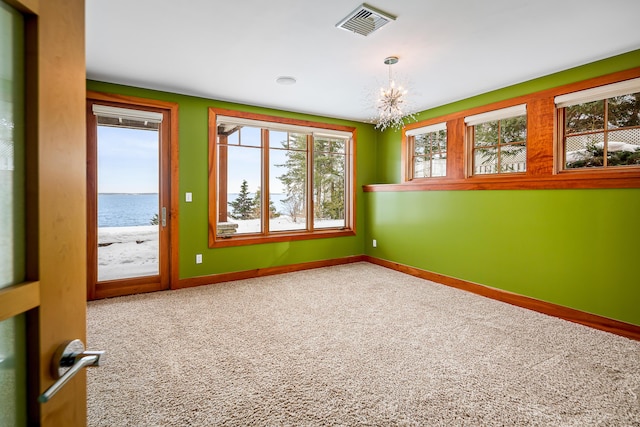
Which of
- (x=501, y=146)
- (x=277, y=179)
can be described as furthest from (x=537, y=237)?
(x=277, y=179)

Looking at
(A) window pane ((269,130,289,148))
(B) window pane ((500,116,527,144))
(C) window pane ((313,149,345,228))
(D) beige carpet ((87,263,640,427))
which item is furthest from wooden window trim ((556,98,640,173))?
(A) window pane ((269,130,289,148))

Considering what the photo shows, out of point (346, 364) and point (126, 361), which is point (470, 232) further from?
point (126, 361)

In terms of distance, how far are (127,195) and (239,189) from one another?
4.71 feet

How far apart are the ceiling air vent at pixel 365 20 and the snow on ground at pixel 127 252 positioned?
332cm

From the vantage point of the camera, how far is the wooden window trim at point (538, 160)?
3078 mm

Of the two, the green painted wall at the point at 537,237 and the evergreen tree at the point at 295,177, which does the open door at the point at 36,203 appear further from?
the evergreen tree at the point at 295,177

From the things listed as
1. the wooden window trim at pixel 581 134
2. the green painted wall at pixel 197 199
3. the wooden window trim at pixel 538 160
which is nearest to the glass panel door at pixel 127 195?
the green painted wall at pixel 197 199

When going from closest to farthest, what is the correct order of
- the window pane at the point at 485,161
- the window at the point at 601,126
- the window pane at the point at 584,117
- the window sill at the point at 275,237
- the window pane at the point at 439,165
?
the window at the point at 601,126 → the window pane at the point at 584,117 → the window pane at the point at 485,161 → the window sill at the point at 275,237 → the window pane at the point at 439,165

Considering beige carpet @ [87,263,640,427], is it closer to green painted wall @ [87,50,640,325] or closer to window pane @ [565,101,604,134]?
green painted wall @ [87,50,640,325]

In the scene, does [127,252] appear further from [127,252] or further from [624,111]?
[624,111]

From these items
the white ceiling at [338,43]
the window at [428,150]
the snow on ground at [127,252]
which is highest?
the white ceiling at [338,43]

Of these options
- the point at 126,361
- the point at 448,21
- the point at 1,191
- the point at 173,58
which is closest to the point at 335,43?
the point at 448,21

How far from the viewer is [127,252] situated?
452 centimetres

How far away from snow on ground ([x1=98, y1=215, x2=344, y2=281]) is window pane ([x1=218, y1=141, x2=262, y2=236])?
915mm
